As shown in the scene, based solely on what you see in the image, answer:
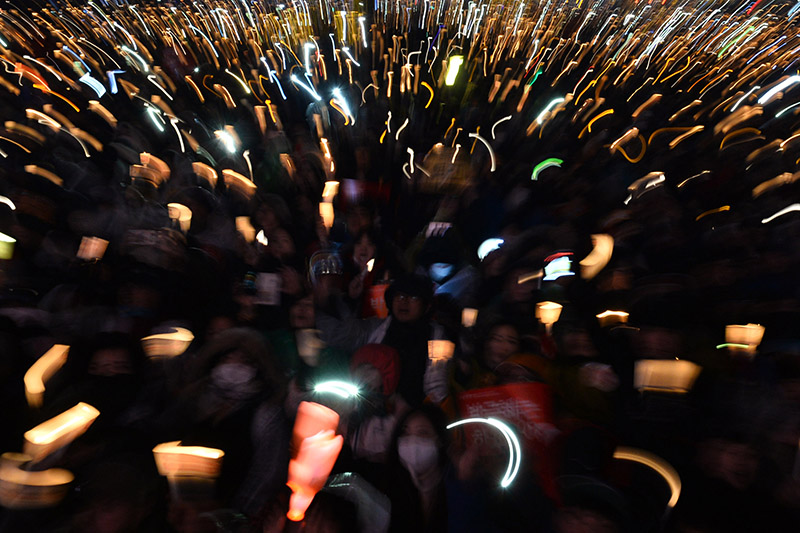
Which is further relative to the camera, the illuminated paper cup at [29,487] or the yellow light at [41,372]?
the yellow light at [41,372]

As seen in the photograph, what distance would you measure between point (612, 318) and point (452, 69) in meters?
4.13

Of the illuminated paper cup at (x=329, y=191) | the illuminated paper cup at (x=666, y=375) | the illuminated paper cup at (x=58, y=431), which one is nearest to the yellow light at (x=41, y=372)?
the illuminated paper cup at (x=58, y=431)

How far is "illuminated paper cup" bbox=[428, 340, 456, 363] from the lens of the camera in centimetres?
180

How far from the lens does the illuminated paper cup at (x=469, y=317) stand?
6.72ft

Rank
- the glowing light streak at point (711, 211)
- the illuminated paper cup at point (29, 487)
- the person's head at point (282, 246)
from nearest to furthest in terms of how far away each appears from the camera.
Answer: the illuminated paper cup at point (29, 487), the person's head at point (282, 246), the glowing light streak at point (711, 211)

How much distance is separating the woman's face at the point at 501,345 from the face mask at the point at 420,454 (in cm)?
55

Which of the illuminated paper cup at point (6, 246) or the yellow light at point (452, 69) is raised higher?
the yellow light at point (452, 69)

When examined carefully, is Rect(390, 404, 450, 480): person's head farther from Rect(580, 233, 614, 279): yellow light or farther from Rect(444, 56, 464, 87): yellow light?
Rect(444, 56, 464, 87): yellow light

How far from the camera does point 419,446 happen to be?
54.3 inches

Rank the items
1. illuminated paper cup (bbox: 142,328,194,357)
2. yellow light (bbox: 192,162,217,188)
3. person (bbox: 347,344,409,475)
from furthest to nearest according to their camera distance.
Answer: yellow light (bbox: 192,162,217,188) → illuminated paper cup (bbox: 142,328,194,357) → person (bbox: 347,344,409,475)

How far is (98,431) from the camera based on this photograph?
1.36 meters

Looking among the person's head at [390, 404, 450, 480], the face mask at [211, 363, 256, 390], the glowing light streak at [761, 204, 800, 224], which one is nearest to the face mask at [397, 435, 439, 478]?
the person's head at [390, 404, 450, 480]

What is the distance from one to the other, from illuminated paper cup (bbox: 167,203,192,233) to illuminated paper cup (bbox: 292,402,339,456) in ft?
5.48

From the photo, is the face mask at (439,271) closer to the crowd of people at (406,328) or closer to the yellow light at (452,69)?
the crowd of people at (406,328)
